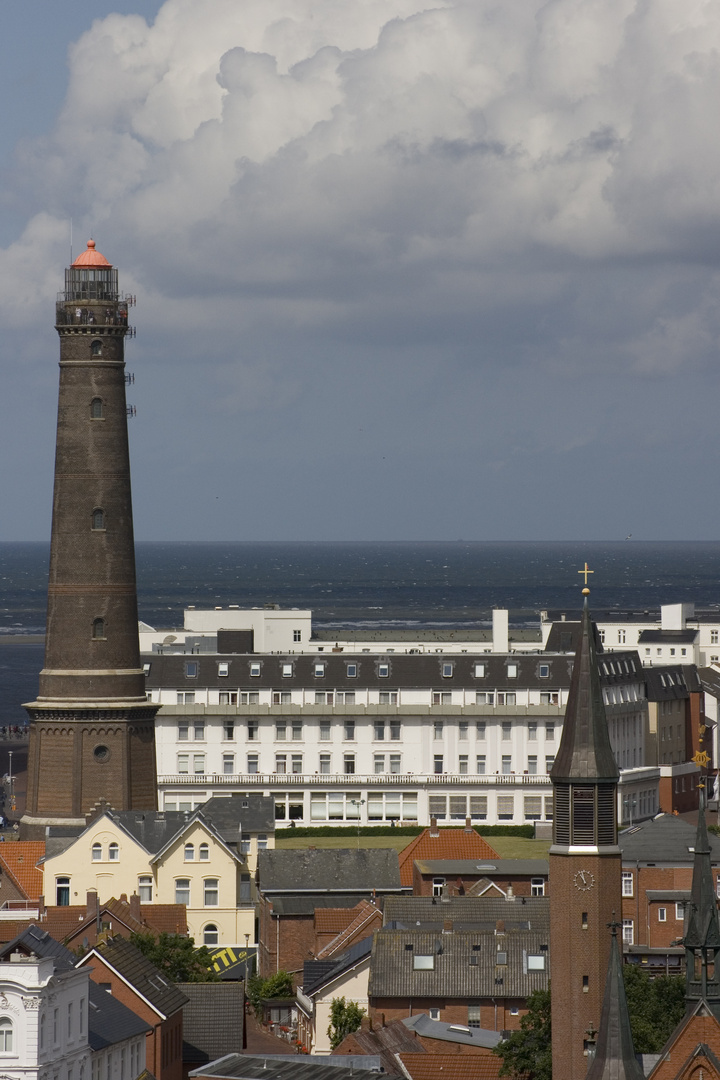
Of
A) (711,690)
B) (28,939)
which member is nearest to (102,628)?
(28,939)

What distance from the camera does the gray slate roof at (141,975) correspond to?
297 feet

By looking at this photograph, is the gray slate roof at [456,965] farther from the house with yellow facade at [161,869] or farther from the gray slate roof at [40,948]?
the house with yellow facade at [161,869]

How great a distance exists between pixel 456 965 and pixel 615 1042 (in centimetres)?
3076

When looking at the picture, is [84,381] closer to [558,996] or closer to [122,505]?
[122,505]

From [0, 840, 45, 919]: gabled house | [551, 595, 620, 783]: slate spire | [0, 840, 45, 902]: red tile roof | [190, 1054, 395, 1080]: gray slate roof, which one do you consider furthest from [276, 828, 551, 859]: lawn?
[190, 1054, 395, 1080]: gray slate roof

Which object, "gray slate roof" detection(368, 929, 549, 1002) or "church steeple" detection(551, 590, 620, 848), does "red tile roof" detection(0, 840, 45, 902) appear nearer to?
"gray slate roof" detection(368, 929, 549, 1002)

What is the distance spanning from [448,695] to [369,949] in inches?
2575

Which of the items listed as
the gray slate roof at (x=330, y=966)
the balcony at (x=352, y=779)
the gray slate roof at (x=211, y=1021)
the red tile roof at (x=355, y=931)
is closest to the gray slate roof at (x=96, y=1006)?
the gray slate roof at (x=211, y=1021)

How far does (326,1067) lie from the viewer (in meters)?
84.4

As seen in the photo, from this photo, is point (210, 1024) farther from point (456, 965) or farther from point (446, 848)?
point (446, 848)

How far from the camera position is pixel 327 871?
118 m

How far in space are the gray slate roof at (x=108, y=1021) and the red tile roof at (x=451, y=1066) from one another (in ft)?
31.2

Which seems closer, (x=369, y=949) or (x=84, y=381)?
(x=369, y=949)

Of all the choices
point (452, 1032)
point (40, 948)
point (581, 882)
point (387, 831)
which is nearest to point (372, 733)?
point (387, 831)
